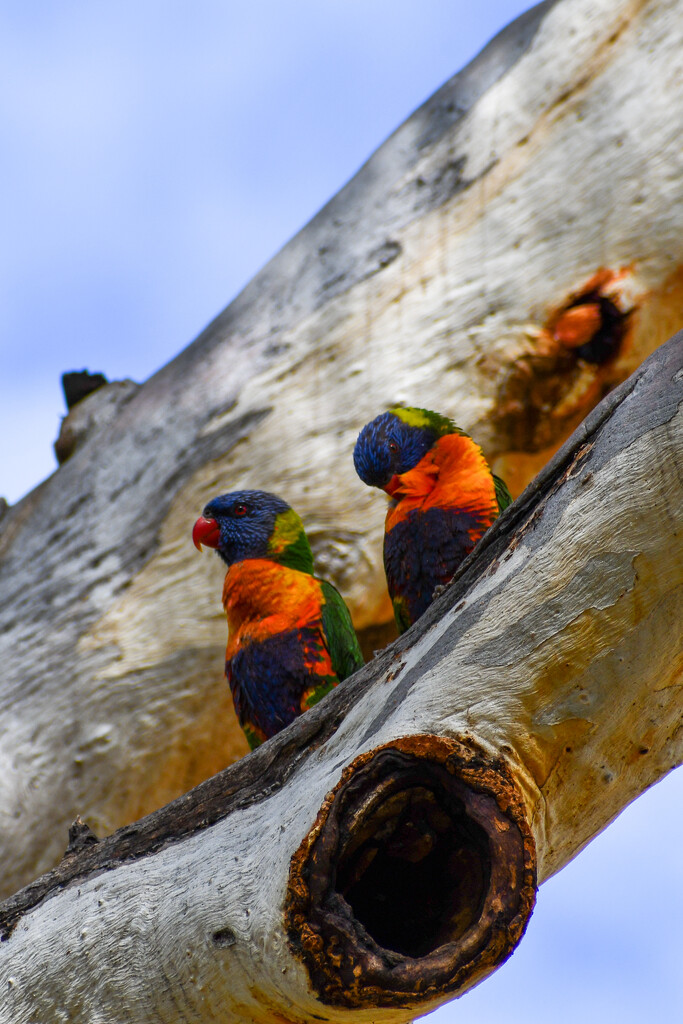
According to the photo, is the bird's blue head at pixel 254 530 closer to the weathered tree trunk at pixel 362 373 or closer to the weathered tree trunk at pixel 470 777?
the weathered tree trunk at pixel 362 373

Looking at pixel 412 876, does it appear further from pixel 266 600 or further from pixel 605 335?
pixel 605 335

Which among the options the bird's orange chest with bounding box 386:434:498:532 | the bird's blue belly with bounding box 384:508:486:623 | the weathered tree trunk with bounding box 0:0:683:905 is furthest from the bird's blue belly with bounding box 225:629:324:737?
the weathered tree trunk with bounding box 0:0:683:905

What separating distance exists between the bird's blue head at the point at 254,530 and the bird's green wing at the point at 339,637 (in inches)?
10.0

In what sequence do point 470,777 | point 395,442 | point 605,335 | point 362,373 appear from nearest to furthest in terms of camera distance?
point 470,777, point 395,442, point 605,335, point 362,373

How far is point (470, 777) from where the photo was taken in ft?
3.76

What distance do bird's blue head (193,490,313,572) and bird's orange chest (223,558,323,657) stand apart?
7cm

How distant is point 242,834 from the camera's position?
1349mm

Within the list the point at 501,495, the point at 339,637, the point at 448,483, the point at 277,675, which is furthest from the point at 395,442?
the point at 277,675

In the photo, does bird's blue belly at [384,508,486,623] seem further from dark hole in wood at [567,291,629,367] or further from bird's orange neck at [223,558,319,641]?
dark hole in wood at [567,291,629,367]

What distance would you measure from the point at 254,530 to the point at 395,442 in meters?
0.58

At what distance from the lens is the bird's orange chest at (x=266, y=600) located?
2.52 meters

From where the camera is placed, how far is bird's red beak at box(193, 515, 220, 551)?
285 cm

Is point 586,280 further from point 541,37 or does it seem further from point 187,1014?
point 187,1014

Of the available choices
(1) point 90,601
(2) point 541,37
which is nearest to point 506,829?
(1) point 90,601
